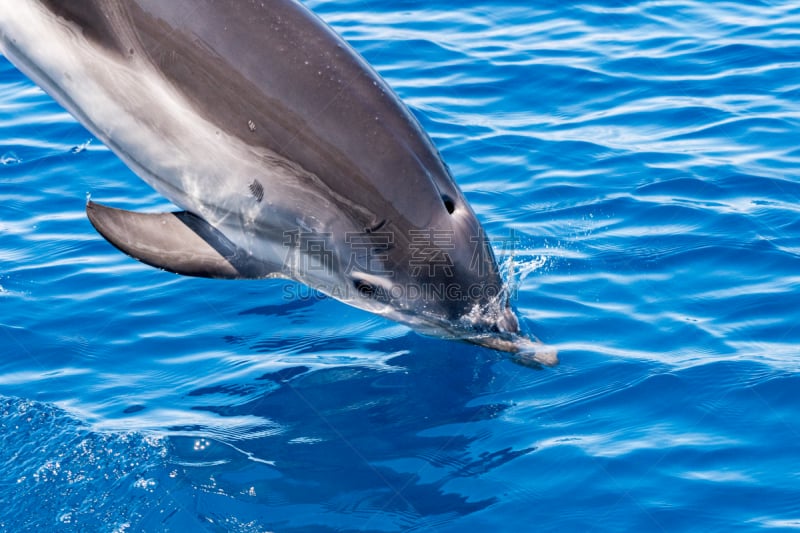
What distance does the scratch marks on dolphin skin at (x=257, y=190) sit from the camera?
7.39 m

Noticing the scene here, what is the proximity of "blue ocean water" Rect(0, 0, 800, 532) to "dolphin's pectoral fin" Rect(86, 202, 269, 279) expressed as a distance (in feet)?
4.23

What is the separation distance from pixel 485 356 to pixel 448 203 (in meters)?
1.72

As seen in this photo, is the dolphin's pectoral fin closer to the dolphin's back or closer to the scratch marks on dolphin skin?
the scratch marks on dolphin skin

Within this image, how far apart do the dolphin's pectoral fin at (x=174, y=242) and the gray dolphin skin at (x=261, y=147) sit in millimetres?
10

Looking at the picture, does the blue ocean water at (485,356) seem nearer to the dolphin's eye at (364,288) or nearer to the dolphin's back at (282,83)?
the dolphin's eye at (364,288)

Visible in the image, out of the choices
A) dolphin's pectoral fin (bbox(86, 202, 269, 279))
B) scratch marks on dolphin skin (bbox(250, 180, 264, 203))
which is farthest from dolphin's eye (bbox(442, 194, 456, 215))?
dolphin's pectoral fin (bbox(86, 202, 269, 279))

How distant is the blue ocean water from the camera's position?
23.3 feet

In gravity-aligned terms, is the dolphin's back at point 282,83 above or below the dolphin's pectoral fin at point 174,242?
above

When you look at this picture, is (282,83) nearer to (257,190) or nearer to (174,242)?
(257,190)

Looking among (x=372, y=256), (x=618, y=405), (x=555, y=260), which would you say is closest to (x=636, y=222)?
(x=555, y=260)

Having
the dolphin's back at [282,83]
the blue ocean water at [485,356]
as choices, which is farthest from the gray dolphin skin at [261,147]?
the blue ocean water at [485,356]

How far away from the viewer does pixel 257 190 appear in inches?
292

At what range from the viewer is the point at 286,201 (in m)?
7.42

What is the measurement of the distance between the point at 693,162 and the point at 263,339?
5.36m
